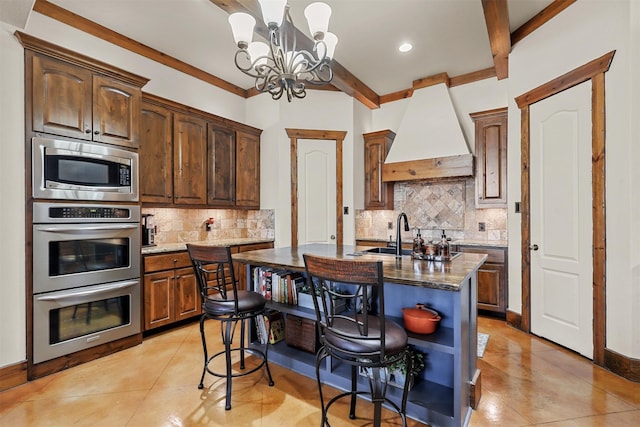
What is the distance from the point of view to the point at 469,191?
172 inches

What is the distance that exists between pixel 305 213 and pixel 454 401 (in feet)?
10.5

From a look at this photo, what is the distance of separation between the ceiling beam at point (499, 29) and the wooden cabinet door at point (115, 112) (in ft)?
10.8

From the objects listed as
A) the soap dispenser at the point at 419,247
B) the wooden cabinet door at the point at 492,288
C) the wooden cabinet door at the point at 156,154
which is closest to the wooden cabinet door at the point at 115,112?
the wooden cabinet door at the point at 156,154

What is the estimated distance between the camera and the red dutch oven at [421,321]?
1.85 m

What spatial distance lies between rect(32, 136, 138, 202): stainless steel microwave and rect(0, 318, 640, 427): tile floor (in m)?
1.44

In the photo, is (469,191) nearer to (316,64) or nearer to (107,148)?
(316,64)

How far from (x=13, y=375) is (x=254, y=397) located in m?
1.78

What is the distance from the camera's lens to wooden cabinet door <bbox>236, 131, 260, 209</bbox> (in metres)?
4.44

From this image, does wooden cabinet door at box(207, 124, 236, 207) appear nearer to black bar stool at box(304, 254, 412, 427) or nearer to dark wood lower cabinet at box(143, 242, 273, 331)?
dark wood lower cabinet at box(143, 242, 273, 331)

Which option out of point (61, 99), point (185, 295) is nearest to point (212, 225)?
point (185, 295)

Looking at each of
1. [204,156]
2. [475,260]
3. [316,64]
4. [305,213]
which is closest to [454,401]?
[475,260]

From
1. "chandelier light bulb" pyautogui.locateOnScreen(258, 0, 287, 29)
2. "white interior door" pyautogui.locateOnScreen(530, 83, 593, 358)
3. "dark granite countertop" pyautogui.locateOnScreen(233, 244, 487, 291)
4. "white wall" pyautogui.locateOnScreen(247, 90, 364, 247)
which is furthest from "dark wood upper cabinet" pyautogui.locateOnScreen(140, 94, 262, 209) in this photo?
"white interior door" pyautogui.locateOnScreen(530, 83, 593, 358)

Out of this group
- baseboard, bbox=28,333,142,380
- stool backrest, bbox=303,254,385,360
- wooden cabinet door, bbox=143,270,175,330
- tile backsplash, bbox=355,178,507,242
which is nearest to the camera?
stool backrest, bbox=303,254,385,360

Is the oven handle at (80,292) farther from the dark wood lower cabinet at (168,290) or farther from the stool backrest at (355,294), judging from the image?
the stool backrest at (355,294)
